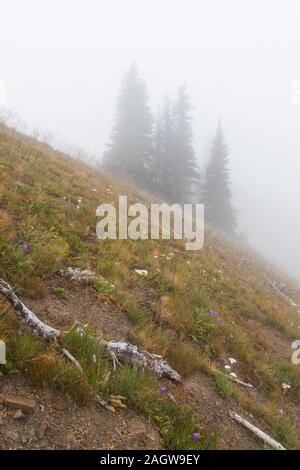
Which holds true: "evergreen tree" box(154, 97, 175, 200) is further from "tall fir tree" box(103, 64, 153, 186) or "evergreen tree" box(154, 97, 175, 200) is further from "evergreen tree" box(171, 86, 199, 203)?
"tall fir tree" box(103, 64, 153, 186)

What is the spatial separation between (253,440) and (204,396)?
693 millimetres

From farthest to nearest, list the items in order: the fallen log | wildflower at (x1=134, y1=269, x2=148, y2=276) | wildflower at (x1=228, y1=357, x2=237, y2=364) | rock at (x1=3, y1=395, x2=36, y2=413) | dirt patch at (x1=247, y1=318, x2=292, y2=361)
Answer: dirt patch at (x1=247, y1=318, x2=292, y2=361)
wildflower at (x1=134, y1=269, x2=148, y2=276)
wildflower at (x1=228, y1=357, x2=237, y2=364)
the fallen log
rock at (x1=3, y1=395, x2=36, y2=413)

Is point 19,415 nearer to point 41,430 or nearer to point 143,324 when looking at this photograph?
point 41,430

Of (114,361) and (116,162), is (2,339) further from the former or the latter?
(116,162)

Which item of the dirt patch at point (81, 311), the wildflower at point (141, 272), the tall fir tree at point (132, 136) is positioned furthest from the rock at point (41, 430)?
the tall fir tree at point (132, 136)

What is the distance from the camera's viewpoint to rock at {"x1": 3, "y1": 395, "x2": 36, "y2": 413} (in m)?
2.70

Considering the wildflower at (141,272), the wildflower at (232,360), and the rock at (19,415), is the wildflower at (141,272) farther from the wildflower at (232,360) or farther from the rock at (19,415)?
the rock at (19,415)

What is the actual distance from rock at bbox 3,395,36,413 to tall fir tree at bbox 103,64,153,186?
24310 mm

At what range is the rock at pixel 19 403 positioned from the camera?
270 centimetres

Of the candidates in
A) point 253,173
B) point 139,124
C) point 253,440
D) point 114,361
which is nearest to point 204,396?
point 253,440

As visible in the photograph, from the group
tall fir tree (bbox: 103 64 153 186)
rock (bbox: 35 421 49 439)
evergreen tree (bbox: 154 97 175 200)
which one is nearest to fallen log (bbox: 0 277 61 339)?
rock (bbox: 35 421 49 439)

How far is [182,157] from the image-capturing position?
3212 centimetres

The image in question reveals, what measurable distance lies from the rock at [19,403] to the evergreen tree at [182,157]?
Answer: 27535 mm

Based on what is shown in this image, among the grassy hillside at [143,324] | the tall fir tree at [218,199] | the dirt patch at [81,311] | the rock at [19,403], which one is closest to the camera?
the rock at [19,403]
